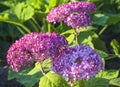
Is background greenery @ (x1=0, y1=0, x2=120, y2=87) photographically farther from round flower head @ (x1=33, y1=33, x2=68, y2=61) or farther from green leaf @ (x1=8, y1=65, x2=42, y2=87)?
round flower head @ (x1=33, y1=33, x2=68, y2=61)

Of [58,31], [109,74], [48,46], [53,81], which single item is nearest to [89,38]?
[109,74]

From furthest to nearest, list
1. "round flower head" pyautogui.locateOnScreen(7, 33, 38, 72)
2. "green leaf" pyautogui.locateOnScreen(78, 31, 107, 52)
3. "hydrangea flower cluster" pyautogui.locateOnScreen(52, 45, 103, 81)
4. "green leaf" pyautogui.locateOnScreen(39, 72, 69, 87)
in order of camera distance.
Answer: "green leaf" pyautogui.locateOnScreen(78, 31, 107, 52) < "green leaf" pyautogui.locateOnScreen(39, 72, 69, 87) < "round flower head" pyautogui.locateOnScreen(7, 33, 38, 72) < "hydrangea flower cluster" pyautogui.locateOnScreen(52, 45, 103, 81)

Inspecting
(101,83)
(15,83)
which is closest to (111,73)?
(101,83)

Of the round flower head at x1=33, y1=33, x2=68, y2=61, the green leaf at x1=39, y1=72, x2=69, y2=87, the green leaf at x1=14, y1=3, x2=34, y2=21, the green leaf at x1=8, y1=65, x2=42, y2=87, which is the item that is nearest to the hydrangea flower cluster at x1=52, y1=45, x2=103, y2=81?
the round flower head at x1=33, y1=33, x2=68, y2=61

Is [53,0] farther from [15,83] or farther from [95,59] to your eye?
[95,59]

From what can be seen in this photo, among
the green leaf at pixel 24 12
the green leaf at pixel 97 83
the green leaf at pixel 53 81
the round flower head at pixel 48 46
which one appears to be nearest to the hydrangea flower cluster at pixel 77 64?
the round flower head at pixel 48 46

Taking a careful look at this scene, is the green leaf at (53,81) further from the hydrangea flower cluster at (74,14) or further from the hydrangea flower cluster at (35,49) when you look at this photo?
the hydrangea flower cluster at (74,14)
